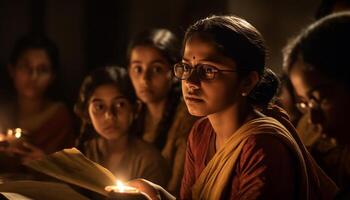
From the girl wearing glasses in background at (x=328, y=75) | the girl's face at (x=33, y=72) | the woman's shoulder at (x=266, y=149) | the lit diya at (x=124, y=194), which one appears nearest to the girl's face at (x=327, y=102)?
the girl wearing glasses in background at (x=328, y=75)

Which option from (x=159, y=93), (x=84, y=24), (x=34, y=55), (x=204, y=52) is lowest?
(x=204, y=52)

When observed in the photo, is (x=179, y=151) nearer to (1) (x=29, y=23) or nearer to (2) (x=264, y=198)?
(2) (x=264, y=198)

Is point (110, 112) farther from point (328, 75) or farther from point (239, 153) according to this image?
point (328, 75)

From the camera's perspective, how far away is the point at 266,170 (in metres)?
2.27

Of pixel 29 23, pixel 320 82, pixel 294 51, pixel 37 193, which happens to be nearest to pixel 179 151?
pixel 294 51

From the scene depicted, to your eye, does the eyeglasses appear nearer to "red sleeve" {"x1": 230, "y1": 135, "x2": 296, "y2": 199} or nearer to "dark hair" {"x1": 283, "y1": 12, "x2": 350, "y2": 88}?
"red sleeve" {"x1": 230, "y1": 135, "x2": 296, "y2": 199}

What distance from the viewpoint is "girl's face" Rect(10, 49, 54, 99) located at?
16.0ft

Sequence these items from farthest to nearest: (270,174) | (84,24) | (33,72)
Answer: (84,24) → (33,72) → (270,174)

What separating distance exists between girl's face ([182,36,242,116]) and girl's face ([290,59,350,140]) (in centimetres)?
49

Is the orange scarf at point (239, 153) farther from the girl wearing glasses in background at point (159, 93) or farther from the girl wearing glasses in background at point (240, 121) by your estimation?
the girl wearing glasses in background at point (159, 93)

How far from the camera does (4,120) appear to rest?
4996 millimetres

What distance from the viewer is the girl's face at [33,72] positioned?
16.0 ft

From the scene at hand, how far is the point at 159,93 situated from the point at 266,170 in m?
1.98

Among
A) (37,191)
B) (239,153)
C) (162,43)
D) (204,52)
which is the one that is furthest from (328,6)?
(37,191)
